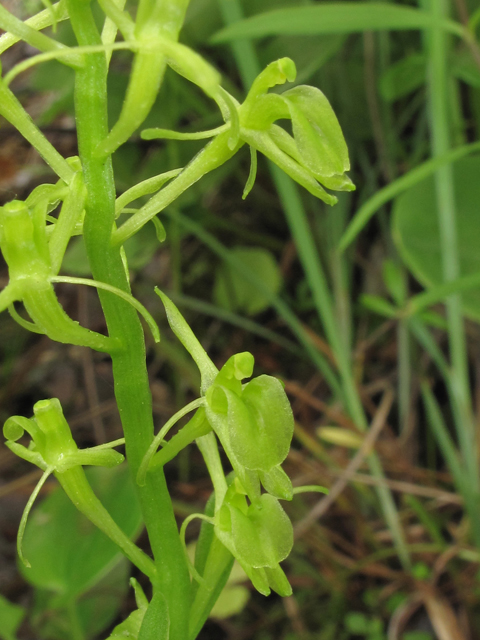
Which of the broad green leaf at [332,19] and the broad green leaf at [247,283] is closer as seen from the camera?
the broad green leaf at [332,19]

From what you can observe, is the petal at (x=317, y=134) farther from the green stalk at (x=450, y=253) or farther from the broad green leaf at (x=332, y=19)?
the green stalk at (x=450, y=253)

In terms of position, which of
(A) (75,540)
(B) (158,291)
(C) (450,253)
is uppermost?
(B) (158,291)

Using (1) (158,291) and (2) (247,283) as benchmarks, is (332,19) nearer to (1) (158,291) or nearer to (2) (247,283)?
(1) (158,291)

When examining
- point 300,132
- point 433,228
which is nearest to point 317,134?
point 300,132

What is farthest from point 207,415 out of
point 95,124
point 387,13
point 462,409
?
point 462,409

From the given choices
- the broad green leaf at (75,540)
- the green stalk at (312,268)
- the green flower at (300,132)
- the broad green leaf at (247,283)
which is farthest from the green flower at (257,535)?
the broad green leaf at (247,283)

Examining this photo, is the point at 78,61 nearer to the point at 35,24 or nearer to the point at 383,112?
the point at 35,24
